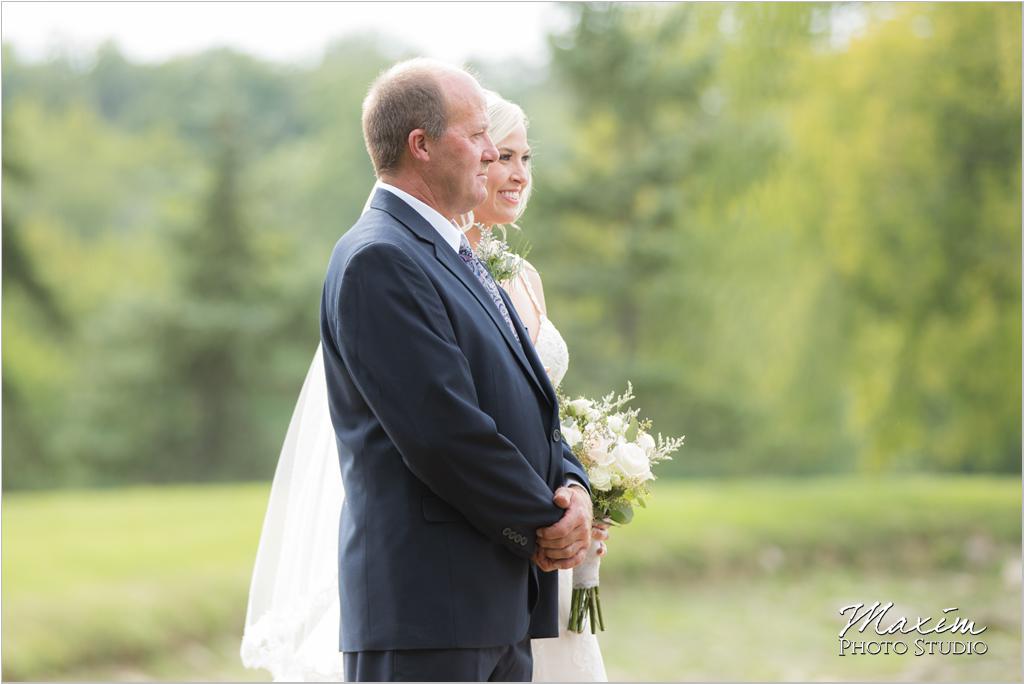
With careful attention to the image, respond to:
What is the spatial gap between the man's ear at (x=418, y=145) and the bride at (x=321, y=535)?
0.91 meters

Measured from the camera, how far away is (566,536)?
2.51 metres

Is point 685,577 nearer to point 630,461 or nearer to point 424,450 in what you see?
point 630,461

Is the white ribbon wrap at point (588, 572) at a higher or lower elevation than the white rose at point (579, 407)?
lower

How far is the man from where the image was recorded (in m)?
2.37

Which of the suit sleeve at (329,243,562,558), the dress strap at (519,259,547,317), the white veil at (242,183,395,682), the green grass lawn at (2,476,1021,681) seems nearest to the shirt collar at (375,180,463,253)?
the suit sleeve at (329,243,562,558)

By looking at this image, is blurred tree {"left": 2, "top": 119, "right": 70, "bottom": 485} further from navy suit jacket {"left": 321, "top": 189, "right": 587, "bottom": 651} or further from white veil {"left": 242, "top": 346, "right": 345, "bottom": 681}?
navy suit jacket {"left": 321, "top": 189, "right": 587, "bottom": 651}

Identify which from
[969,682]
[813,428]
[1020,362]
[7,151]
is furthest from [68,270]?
[969,682]

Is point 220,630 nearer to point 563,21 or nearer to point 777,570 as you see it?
point 777,570

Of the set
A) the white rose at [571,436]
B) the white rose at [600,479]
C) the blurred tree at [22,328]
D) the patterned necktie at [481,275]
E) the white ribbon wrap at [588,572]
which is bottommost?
the white ribbon wrap at [588,572]

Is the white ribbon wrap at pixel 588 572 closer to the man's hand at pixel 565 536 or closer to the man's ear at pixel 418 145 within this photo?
the man's hand at pixel 565 536

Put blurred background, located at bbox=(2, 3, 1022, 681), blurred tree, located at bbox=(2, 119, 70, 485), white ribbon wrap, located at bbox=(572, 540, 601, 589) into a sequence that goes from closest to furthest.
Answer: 1. white ribbon wrap, located at bbox=(572, 540, 601, 589)
2. blurred background, located at bbox=(2, 3, 1022, 681)
3. blurred tree, located at bbox=(2, 119, 70, 485)

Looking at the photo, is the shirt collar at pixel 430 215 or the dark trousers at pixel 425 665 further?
the shirt collar at pixel 430 215

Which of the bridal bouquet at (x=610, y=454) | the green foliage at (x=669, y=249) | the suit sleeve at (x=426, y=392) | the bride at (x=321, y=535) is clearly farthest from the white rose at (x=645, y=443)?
the green foliage at (x=669, y=249)

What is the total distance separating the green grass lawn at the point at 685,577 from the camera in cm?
808
